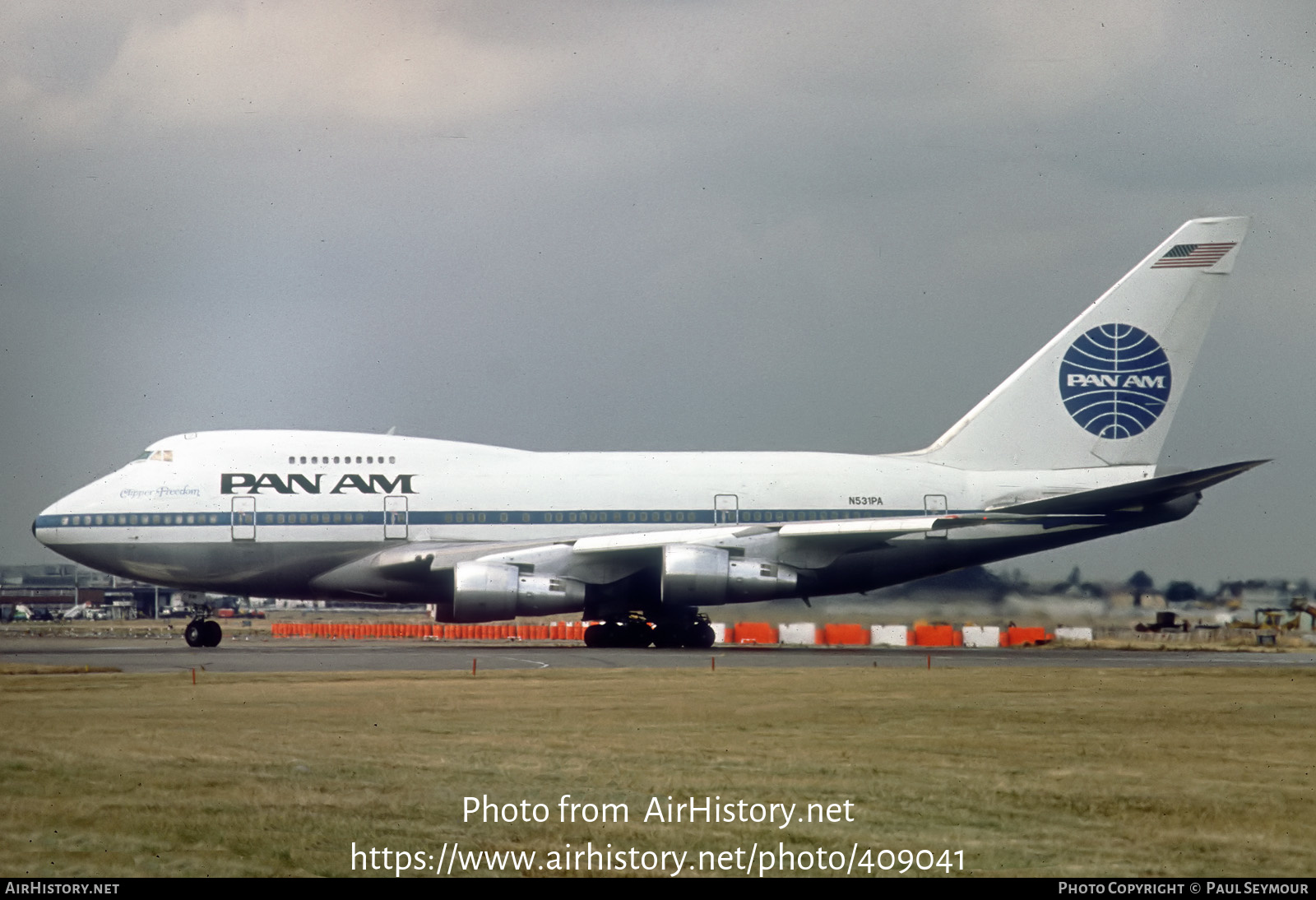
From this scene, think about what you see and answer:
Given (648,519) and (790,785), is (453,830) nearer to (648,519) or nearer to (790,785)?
(790,785)

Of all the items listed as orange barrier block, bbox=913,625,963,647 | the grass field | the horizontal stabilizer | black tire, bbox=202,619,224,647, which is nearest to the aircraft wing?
the horizontal stabilizer

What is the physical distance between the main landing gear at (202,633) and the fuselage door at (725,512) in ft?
40.0

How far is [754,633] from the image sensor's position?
125 ft

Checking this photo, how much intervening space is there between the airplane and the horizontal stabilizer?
0.48ft

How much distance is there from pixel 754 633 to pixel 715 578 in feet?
22.3

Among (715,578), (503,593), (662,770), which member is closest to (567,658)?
(503,593)

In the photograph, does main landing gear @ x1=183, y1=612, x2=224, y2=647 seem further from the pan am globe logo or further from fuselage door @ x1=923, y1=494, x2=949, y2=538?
the pan am globe logo

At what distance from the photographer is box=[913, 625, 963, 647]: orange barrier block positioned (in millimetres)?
35594

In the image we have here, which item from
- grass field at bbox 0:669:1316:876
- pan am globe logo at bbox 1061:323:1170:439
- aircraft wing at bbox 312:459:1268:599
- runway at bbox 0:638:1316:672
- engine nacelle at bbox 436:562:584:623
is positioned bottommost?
grass field at bbox 0:669:1316:876

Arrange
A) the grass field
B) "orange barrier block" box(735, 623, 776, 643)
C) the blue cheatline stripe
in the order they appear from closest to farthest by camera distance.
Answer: the grass field < the blue cheatline stripe < "orange barrier block" box(735, 623, 776, 643)

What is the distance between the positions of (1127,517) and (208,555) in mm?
21364

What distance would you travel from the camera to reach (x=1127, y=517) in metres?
32.7

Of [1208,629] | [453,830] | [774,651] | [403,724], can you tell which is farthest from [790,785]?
[1208,629]
